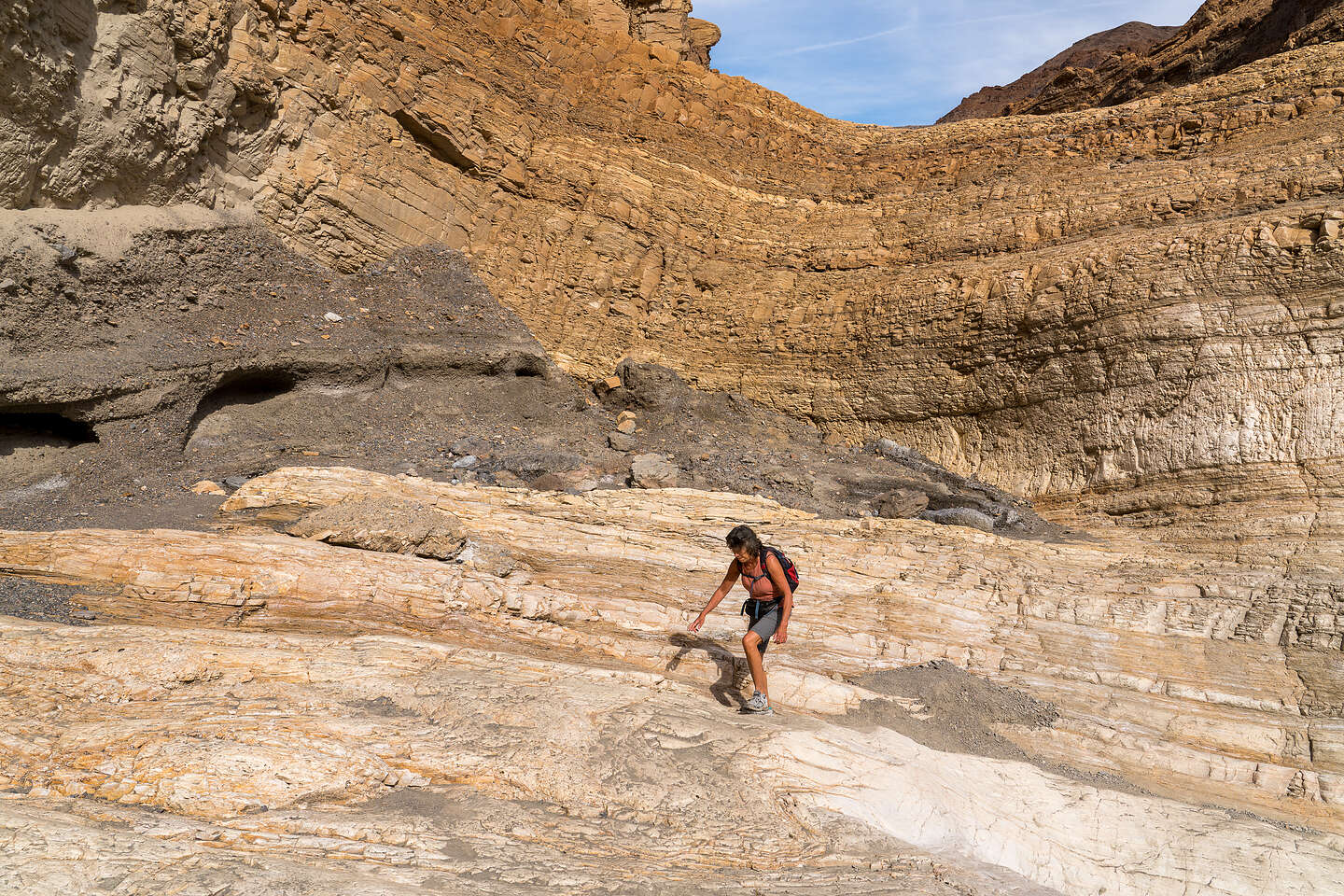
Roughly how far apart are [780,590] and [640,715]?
51.7 inches

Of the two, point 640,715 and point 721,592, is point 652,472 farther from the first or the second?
point 640,715

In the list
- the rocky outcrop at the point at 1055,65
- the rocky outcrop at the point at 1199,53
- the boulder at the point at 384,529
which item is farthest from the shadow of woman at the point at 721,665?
the rocky outcrop at the point at 1055,65

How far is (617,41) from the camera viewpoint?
1669cm

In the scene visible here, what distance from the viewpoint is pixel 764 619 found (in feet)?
19.2

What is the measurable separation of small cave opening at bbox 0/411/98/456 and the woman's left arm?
7749 millimetres

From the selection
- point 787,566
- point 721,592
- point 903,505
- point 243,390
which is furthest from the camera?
point 243,390

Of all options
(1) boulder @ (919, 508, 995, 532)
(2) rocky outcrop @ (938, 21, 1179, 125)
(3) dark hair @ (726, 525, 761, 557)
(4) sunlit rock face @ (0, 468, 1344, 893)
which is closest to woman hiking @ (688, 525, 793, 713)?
(3) dark hair @ (726, 525, 761, 557)

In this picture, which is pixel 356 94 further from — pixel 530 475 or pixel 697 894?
pixel 697 894

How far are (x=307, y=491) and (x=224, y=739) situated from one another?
446cm

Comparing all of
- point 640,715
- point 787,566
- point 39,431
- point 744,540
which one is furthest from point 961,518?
point 39,431

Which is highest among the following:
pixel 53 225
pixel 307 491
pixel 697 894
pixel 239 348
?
pixel 53 225

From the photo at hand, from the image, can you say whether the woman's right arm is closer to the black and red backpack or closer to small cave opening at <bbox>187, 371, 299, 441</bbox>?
the black and red backpack

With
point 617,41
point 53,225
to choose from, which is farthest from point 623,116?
point 53,225

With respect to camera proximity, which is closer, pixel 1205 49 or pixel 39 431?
pixel 39 431
